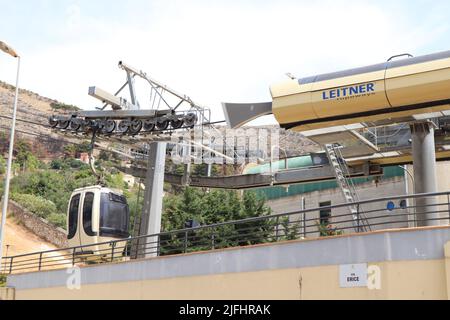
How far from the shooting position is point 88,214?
22.2 metres

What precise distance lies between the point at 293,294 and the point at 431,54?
6131mm

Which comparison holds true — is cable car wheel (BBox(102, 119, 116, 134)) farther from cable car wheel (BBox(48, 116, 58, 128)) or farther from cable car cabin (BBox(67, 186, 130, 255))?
cable car wheel (BBox(48, 116, 58, 128))

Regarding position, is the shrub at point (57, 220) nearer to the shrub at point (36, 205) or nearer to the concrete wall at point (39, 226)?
the concrete wall at point (39, 226)

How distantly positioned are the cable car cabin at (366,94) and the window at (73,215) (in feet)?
33.6

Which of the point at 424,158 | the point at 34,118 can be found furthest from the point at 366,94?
the point at 34,118

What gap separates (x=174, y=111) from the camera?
74.6ft

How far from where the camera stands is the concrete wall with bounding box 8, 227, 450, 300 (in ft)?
37.2

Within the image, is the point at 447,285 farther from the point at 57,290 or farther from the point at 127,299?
the point at 57,290

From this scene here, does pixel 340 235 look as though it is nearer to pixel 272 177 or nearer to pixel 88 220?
pixel 272 177

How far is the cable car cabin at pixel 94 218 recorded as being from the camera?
22.1 m

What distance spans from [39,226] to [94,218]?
3263 cm

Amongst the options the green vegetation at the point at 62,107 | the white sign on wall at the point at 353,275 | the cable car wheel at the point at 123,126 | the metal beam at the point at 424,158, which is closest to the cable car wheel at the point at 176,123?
the cable car wheel at the point at 123,126

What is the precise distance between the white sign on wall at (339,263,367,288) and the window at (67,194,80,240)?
42.1 ft

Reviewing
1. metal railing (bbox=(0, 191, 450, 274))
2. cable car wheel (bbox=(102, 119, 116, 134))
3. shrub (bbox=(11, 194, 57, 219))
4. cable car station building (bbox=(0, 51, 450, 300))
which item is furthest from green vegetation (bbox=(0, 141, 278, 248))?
cable car wheel (bbox=(102, 119, 116, 134))
